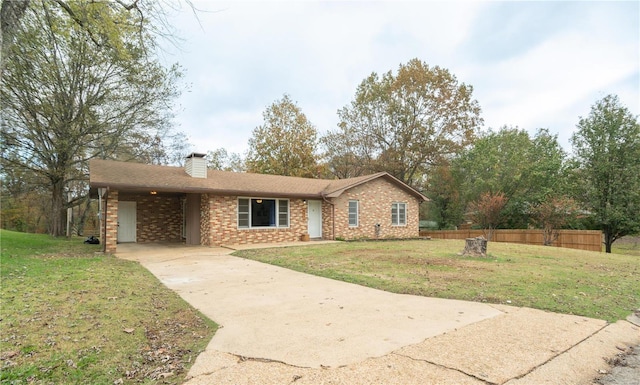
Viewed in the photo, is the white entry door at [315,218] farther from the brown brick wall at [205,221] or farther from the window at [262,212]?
the brown brick wall at [205,221]

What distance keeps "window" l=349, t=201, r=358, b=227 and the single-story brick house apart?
0.17 ft

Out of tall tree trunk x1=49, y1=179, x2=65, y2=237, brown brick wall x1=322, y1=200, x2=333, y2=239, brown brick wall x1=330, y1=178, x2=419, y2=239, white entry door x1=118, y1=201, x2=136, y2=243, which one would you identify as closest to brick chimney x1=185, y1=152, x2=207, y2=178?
white entry door x1=118, y1=201, x2=136, y2=243

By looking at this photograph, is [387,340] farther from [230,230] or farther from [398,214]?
[398,214]

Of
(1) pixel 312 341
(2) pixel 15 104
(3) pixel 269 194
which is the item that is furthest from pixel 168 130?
(1) pixel 312 341

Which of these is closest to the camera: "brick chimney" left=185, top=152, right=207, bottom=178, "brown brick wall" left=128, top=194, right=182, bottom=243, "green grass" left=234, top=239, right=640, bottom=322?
"green grass" left=234, top=239, right=640, bottom=322

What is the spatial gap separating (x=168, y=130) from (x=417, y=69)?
61.9 feet

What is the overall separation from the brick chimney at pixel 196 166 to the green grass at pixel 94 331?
8919 millimetres

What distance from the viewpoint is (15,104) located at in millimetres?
14961

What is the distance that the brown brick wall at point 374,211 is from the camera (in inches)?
690

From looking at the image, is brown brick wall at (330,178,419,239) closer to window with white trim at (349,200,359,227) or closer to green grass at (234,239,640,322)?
window with white trim at (349,200,359,227)

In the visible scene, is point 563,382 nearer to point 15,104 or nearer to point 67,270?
point 67,270

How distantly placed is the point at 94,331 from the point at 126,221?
43.2 feet

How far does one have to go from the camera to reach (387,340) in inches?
144

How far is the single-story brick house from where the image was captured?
517 inches
